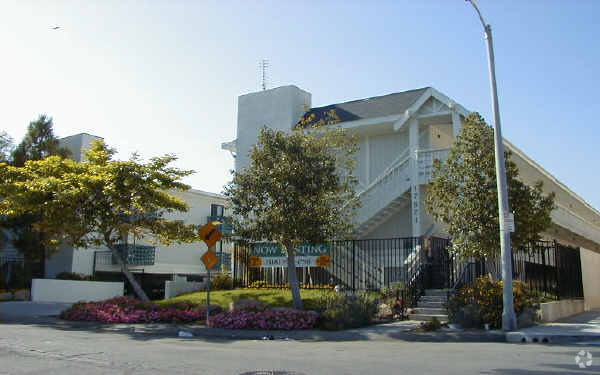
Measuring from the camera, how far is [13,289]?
25.9 metres

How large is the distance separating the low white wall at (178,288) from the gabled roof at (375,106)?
8.62 m

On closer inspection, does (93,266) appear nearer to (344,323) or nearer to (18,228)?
(18,228)

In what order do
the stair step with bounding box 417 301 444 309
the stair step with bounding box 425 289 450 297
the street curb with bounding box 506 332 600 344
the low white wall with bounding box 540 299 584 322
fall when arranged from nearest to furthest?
the street curb with bounding box 506 332 600 344, the low white wall with bounding box 540 299 584 322, the stair step with bounding box 417 301 444 309, the stair step with bounding box 425 289 450 297

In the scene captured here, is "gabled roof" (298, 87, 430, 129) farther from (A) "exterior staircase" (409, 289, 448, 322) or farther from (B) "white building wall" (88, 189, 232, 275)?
(B) "white building wall" (88, 189, 232, 275)

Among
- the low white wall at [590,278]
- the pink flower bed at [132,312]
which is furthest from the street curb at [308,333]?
the low white wall at [590,278]

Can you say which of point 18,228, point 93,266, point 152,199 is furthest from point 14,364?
point 93,266

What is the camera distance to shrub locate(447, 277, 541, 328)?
13.7 meters

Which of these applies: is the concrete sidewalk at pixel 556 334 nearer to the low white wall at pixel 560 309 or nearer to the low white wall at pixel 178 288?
the low white wall at pixel 560 309

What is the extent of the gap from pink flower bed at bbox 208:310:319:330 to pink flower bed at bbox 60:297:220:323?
1563 mm

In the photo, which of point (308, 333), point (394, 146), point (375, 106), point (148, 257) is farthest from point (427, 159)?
point (148, 257)

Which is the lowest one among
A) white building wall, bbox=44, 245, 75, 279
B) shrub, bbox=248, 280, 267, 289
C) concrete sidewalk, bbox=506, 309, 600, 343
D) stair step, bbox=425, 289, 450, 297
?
concrete sidewalk, bbox=506, 309, 600, 343

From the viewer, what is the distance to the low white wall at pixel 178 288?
866 inches

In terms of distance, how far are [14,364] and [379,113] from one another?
708 inches

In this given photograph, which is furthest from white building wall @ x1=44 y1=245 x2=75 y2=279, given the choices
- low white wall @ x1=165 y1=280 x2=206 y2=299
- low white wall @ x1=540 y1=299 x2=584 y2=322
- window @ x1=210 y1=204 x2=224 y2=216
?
low white wall @ x1=540 y1=299 x2=584 y2=322
